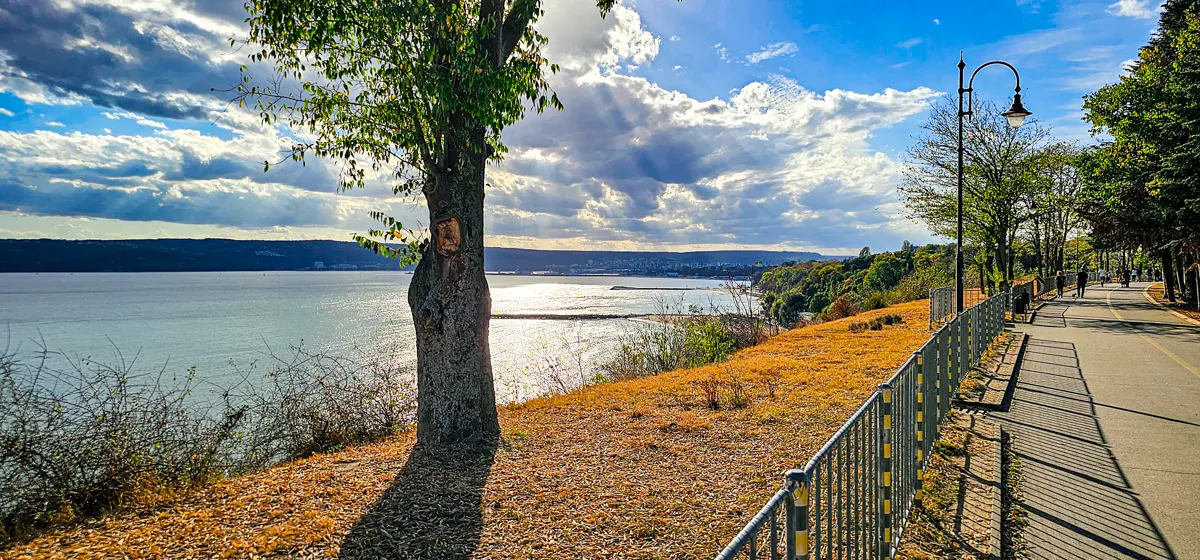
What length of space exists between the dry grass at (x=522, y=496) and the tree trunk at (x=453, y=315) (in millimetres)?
493

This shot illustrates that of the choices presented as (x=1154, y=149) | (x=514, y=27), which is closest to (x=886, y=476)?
(x=514, y=27)

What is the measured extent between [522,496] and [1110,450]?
6289mm

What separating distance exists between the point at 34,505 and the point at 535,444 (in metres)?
4.62

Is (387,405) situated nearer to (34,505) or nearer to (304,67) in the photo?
(34,505)

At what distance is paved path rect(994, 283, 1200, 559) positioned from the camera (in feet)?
14.8

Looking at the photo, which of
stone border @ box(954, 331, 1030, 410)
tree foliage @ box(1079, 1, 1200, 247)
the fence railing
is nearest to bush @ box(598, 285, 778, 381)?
the fence railing

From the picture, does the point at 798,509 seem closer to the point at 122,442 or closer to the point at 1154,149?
the point at 122,442

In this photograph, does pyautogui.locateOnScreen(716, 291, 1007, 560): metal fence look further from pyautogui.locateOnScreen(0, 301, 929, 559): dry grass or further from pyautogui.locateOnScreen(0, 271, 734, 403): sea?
pyautogui.locateOnScreen(0, 271, 734, 403): sea

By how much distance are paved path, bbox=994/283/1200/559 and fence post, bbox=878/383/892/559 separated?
1.18 metres

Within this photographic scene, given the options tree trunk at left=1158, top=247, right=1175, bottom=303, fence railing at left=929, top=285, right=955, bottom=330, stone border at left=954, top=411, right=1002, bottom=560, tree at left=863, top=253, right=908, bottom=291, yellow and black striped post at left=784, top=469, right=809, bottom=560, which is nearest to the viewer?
yellow and black striped post at left=784, top=469, right=809, bottom=560

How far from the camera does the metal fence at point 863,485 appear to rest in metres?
2.36

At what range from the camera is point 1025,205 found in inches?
1107

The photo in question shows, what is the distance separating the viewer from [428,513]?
520 centimetres

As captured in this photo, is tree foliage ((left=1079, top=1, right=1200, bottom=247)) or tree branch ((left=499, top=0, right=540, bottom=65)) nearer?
tree branch ((left=499, top=0, right=540, bottom=65))
